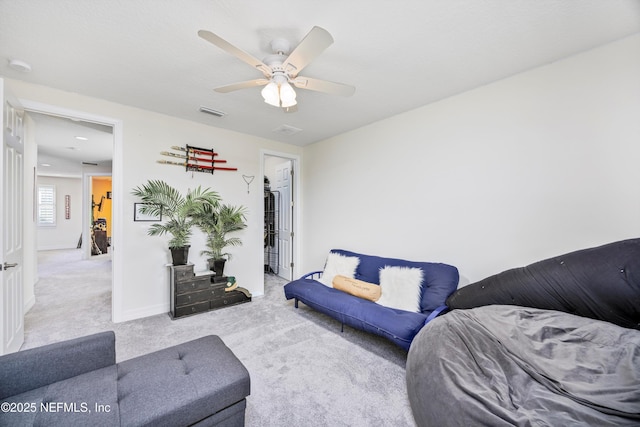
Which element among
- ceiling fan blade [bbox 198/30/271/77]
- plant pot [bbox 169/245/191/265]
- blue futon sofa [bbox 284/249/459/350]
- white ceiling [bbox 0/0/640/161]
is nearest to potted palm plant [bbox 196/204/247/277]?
plant pot [bbox 169/245/191/265]

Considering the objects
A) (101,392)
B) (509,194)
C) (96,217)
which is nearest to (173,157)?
(101,392)

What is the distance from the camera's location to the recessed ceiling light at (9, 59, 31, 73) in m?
2.11

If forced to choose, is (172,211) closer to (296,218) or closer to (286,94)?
(296,218)

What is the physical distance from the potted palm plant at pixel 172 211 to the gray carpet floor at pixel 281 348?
0.89m

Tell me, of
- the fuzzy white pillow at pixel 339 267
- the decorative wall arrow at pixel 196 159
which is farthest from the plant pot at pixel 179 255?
the fuzzy white pillow at pixel 339 267

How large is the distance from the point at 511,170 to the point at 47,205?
39.4 feet

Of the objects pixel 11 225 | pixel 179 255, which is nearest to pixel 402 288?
pixel 179 255

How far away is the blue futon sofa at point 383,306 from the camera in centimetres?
218

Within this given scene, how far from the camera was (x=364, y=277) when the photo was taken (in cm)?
322

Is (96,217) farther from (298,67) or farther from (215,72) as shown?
(298,67)

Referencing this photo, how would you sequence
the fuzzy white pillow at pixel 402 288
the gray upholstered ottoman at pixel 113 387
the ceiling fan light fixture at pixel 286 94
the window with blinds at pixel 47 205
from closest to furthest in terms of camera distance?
1. the gray upholstered ottoman at pixel 113 387
2. the ceiling fan light fixture at pixel 286 94
3. the fuzzy white pillow at pixel 402 288
4. the window with blinds at pixel 47 205

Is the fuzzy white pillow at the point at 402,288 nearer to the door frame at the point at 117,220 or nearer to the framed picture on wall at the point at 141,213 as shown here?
the framed picture on wall at the point at 141,213

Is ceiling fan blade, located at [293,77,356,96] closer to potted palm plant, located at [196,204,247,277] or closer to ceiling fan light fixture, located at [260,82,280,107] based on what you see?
ceiling fan light fixture, located at [260,82,280,107]

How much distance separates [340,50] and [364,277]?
249cm
